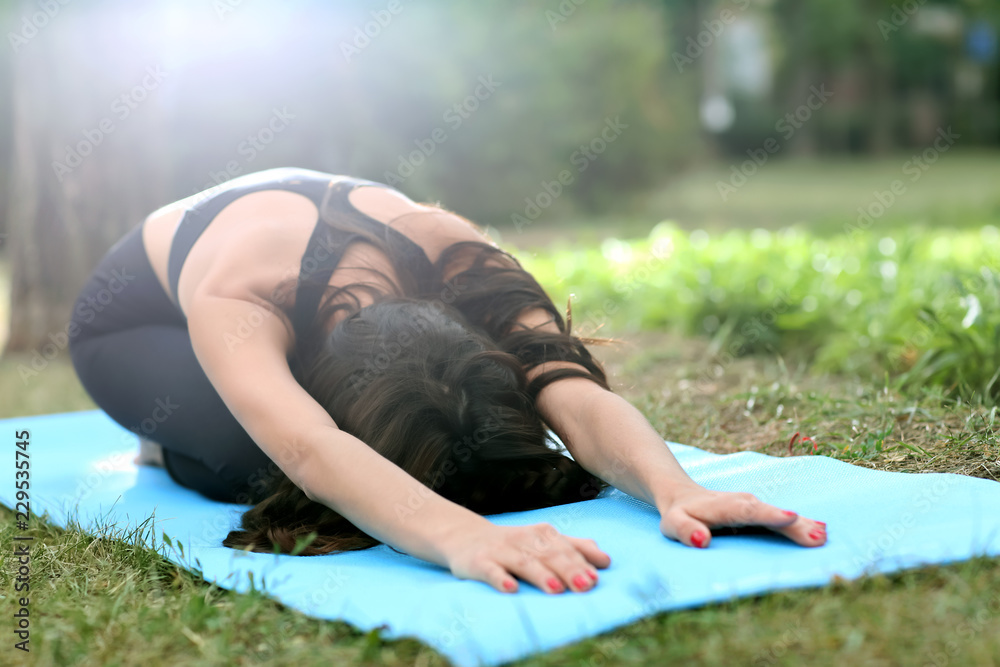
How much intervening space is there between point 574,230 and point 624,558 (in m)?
9.16

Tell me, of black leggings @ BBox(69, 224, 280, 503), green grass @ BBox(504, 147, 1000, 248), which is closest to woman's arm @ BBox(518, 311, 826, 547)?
black leggings @ BBox(69, 224, 280, 503)

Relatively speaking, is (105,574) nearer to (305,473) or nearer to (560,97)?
(305,473)

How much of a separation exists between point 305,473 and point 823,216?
9.90 meters

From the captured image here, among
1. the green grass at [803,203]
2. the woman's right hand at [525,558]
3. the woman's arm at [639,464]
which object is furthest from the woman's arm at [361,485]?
the green grass at [803,203]

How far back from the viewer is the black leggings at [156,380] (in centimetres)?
239

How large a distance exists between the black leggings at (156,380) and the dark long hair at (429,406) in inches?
13.6

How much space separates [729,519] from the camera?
1.67 m

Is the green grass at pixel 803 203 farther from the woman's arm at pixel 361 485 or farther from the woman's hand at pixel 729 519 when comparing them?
the woman's arm at pixel 361 485

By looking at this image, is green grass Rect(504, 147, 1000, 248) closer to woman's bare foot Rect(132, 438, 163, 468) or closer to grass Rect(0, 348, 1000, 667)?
woman's bare foot Rect(132, 438, 163, 468)

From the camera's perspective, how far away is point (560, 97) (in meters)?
10.5

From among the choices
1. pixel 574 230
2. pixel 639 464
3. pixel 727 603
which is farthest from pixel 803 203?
pixel 727 603

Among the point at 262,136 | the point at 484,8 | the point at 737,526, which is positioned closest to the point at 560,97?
the point at 484,8

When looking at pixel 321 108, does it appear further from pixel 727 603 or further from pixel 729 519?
pixel 727 603

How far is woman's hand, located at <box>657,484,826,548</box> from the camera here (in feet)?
5.42
